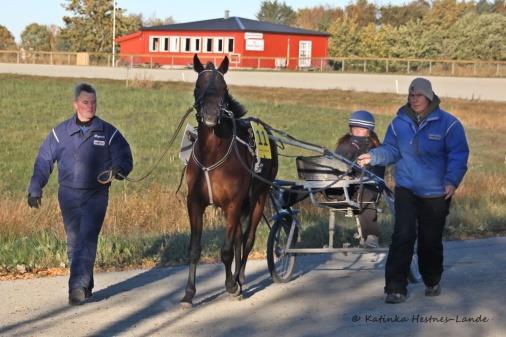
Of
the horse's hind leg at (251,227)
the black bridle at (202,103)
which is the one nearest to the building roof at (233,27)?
the horse's hind leg at (251,227)

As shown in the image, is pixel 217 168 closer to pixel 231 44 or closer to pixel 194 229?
pixel 194 229

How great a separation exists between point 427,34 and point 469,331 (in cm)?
7639

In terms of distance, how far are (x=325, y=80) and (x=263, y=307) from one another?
160ft

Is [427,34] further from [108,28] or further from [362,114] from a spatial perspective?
[362,114]

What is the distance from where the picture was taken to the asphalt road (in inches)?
293

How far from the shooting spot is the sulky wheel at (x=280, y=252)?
9.40 meters

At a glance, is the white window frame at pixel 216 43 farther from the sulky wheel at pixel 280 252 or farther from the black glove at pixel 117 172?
the black glove at pixel 117 172

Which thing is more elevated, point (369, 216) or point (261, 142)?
point (261, 142)

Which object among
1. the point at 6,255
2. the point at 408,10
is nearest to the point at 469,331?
the point at 6,255

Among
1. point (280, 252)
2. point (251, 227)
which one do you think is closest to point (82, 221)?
point (251, 227)

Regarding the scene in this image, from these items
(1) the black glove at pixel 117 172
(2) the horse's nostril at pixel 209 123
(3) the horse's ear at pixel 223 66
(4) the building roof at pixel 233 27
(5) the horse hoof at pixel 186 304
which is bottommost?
(5) the horse hoof at pixel 186 304

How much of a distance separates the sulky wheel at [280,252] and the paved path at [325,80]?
117 ft

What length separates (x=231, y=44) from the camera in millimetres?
81250

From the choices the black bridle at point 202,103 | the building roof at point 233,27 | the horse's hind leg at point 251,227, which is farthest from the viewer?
the building roof at point 233,27
